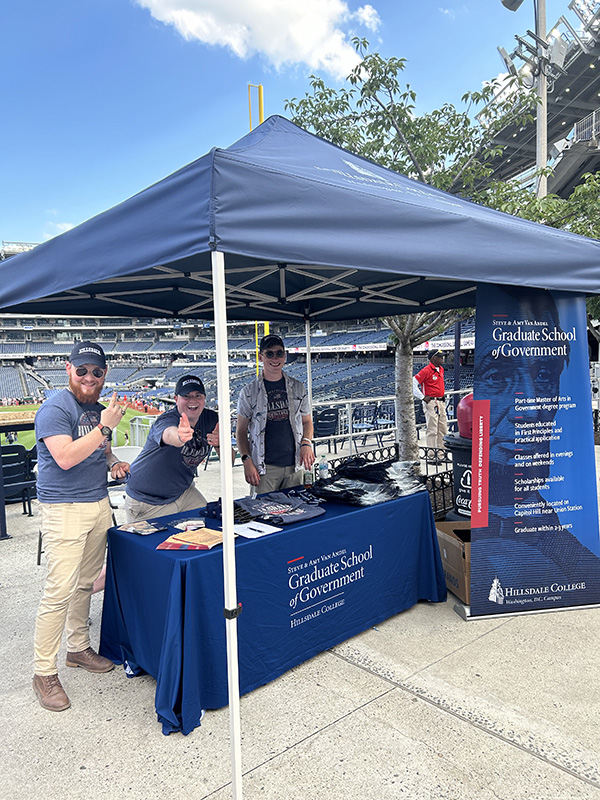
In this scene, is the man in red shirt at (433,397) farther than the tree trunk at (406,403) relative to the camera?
Yes

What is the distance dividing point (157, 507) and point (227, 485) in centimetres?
147

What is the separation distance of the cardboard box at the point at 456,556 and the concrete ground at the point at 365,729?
0.30 m

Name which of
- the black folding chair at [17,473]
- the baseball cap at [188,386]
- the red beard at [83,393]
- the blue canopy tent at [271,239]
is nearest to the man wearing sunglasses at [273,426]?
the baseball cap at [188,386]

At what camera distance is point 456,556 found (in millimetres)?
3512

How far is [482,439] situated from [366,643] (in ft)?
4.52

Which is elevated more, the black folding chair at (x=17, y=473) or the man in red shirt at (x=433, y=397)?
the man in red shirt at (x=433, y=397)

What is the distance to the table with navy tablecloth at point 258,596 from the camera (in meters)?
2.32

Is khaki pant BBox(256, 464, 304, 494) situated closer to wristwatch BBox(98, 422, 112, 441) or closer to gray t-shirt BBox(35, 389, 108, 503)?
gray t-shirt BBox(35, 389, 108, 503)

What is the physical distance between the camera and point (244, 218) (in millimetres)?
1878

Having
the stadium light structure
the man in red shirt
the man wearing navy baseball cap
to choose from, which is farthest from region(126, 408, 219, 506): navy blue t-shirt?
the stadium light structure

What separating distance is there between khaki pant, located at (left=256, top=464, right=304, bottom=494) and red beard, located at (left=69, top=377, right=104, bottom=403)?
5.30 ft

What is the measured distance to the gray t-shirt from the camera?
98.0 inches

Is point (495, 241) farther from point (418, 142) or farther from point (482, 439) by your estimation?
point (418, 142)

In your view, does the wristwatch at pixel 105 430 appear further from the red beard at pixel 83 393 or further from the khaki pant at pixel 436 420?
the khaki pant at pixel 436 420
